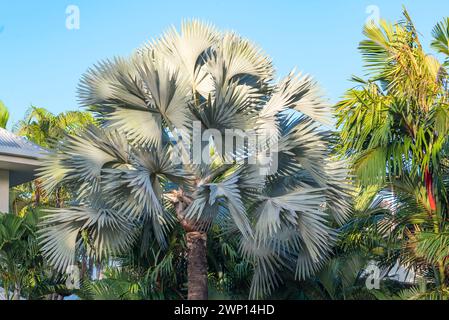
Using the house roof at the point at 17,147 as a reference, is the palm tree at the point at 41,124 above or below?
above

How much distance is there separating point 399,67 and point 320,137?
1814 millimetres

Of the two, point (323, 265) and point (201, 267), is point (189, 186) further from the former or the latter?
point (323, 265)

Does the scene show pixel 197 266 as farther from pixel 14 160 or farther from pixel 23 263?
pixel 14 160

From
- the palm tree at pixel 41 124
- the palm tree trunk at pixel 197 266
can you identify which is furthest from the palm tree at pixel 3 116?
the palm tree trunk at pixel 197 266

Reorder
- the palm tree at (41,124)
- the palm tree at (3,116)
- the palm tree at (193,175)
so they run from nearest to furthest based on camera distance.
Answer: the palm tree at (193,175)
the palm tree at (3,116)
the palm tree at (41,124)

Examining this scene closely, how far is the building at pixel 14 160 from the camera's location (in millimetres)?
17375

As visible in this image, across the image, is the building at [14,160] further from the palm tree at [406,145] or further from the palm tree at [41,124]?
the palm tree at [406,145]

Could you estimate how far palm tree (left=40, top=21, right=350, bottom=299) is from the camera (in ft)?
39.4

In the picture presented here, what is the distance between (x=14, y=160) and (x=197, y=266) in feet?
22.0

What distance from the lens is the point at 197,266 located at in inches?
496

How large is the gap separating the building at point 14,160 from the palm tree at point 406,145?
745 centimetres

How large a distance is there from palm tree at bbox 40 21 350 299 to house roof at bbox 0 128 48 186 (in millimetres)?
4491

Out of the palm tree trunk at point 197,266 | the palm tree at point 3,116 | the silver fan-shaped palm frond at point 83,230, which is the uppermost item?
the palm tree at point 3,116

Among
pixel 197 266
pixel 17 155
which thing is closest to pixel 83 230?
pixel 197 266
